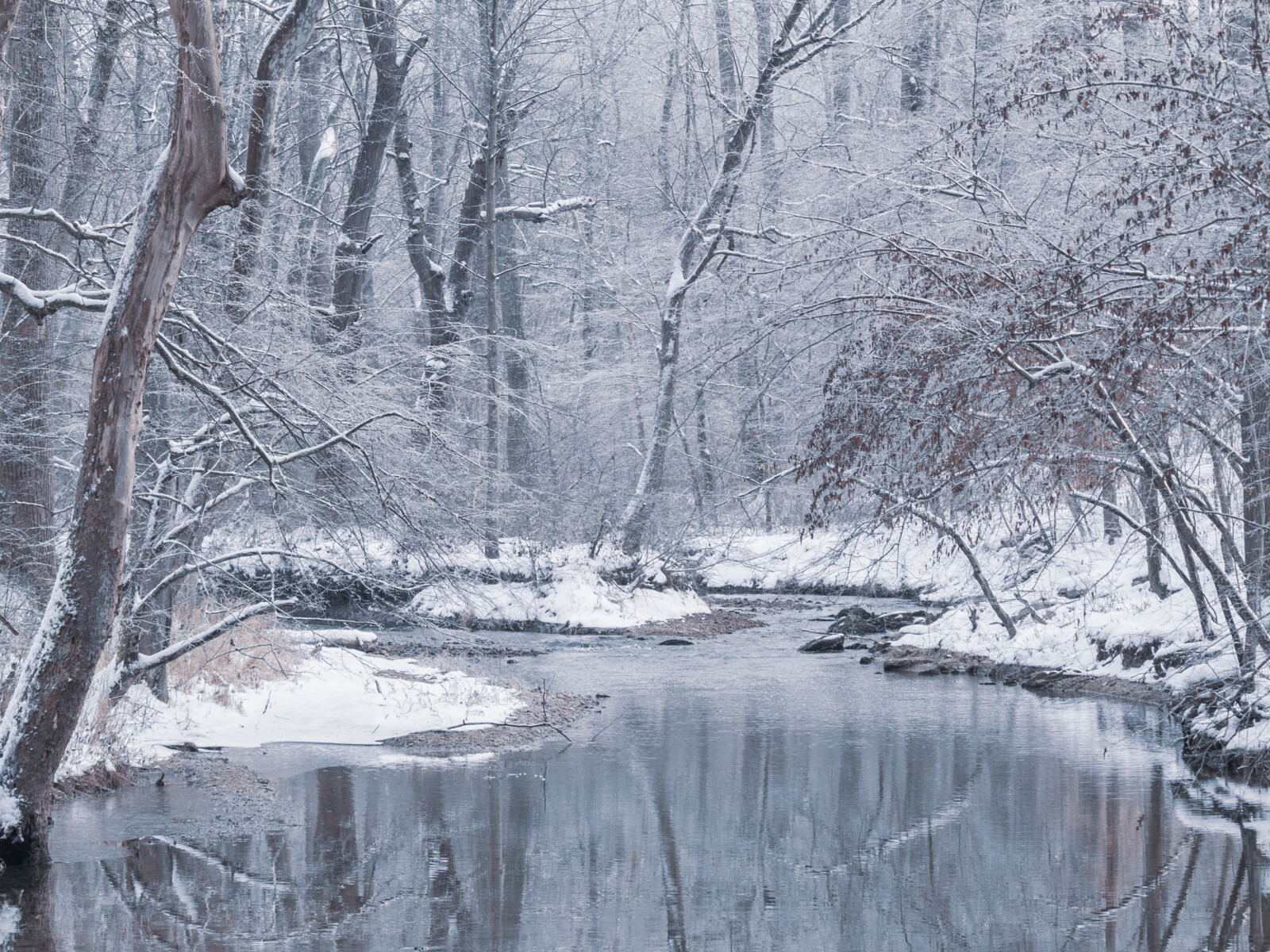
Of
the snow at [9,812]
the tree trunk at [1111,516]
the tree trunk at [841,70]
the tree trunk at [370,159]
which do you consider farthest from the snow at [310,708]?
the tree trunk at [841,70]

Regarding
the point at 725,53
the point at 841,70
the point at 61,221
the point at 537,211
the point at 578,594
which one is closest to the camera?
the point at 61,221

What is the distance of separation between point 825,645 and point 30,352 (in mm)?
11489

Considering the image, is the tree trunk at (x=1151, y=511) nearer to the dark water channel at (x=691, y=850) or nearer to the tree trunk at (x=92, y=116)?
the dark water channel at (x=691, y=850)

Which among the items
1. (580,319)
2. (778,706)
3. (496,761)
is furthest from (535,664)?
(580,319)

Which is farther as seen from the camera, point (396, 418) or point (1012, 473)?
point (396, 418)

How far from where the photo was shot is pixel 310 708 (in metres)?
13.3

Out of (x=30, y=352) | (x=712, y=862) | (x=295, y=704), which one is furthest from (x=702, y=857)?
(x=30, y=352)

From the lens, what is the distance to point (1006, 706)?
14656mm

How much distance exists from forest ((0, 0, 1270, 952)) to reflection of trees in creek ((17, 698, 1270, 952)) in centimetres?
20

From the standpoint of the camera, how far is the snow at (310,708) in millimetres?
11703

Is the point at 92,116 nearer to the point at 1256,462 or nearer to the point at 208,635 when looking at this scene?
the point at 208,635

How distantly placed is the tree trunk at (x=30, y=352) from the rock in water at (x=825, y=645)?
34.9 feet

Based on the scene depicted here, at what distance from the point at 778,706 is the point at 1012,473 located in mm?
5768

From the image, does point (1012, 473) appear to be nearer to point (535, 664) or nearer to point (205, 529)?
point (205, 529)
